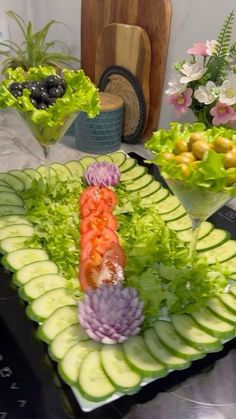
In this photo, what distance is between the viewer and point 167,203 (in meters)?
1.14

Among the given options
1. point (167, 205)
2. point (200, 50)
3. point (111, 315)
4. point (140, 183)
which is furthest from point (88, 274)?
point (200, 50)

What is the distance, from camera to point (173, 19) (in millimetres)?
1391

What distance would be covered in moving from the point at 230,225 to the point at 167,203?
0.17m

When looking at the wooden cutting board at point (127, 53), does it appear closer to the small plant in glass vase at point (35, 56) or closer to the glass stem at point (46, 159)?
the small plant in glass vase at point (35, 56)

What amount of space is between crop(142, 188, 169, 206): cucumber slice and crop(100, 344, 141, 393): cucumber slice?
0.51 m

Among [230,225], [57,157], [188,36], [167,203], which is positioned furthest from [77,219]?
[188,36]

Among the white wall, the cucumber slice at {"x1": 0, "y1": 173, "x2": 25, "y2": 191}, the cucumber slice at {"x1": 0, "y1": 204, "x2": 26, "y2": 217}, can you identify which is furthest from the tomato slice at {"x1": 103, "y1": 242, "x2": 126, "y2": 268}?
the white wall

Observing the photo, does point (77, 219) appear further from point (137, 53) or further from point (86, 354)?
point (137, 53)

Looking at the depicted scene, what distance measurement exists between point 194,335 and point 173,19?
1050 millimetres

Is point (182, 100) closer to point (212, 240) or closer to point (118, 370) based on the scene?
point (212, 240)

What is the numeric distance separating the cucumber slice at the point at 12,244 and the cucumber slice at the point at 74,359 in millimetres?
306

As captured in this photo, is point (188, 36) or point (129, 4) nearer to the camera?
point (188, 36)

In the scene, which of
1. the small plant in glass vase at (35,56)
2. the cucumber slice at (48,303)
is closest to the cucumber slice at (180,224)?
the cucumber slice at (48,303)

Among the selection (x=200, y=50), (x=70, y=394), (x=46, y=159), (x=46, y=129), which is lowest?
(x=70, y=394)
